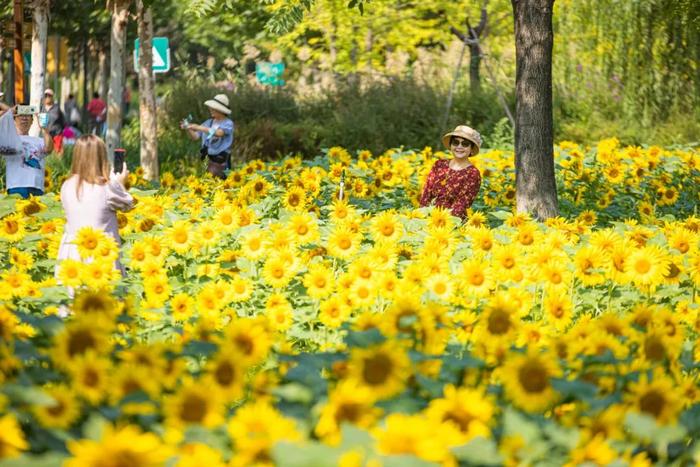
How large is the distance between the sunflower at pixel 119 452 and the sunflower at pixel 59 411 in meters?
0.34

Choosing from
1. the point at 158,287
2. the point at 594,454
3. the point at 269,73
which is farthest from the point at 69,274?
the point at 269,73

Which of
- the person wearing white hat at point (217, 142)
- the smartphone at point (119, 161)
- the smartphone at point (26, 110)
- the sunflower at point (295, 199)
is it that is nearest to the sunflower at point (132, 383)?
the smartphone at point (119, 161)

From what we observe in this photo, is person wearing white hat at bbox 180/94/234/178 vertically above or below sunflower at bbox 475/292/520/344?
below

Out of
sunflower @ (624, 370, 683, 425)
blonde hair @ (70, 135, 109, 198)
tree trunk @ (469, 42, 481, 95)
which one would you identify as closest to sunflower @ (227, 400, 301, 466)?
sunflower @ (624, 370, 683, 425)

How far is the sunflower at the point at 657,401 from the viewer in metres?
2.83

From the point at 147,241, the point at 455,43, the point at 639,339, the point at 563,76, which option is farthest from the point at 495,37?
the point at 639,339

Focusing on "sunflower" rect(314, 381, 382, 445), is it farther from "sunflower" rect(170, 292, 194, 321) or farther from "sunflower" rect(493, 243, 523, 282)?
"sunflower" rect(493, 243, 523, 282)

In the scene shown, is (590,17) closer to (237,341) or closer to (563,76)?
(563,76)

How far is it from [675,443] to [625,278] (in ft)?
6.10

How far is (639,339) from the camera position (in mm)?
3248

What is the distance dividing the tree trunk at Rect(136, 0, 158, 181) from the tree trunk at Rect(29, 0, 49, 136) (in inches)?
95.5

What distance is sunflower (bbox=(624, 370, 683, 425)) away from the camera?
2834mm

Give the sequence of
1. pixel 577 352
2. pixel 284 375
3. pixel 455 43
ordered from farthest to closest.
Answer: pixel 455 43 → pixel 577 352 → pixel 284 375

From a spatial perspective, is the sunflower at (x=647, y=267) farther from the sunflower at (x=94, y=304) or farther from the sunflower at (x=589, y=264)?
the sunflower at (x=94, y=304)
